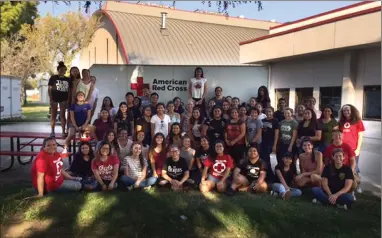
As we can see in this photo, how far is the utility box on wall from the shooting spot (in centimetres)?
2348

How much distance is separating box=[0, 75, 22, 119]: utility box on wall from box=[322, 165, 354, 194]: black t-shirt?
2214 cm

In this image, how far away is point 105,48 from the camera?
29.1 metres

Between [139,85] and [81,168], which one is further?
[139,85]

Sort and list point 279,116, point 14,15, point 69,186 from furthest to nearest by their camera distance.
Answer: point 14,15 → point 279,116 → point 69,186

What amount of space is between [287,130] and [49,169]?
432cm

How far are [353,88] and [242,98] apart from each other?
3.36m

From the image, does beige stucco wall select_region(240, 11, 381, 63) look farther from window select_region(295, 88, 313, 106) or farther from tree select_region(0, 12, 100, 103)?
tree select_region(0, 12, 100, 103)

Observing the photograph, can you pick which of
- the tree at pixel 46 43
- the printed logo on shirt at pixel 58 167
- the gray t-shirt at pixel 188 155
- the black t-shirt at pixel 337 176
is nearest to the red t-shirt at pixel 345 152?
the black t-shirt at pixel 337 176

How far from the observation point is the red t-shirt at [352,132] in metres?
6.89

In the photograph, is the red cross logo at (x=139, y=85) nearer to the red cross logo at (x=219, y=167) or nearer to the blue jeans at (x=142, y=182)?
the blue jeans at (x=142, y=182)

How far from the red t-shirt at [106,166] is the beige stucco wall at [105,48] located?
746 inches

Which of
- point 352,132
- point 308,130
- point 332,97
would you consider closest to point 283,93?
point 332,97

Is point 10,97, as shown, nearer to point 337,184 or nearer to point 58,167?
point 58,167

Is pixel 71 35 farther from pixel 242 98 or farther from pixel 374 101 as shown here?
pixel 374 101
